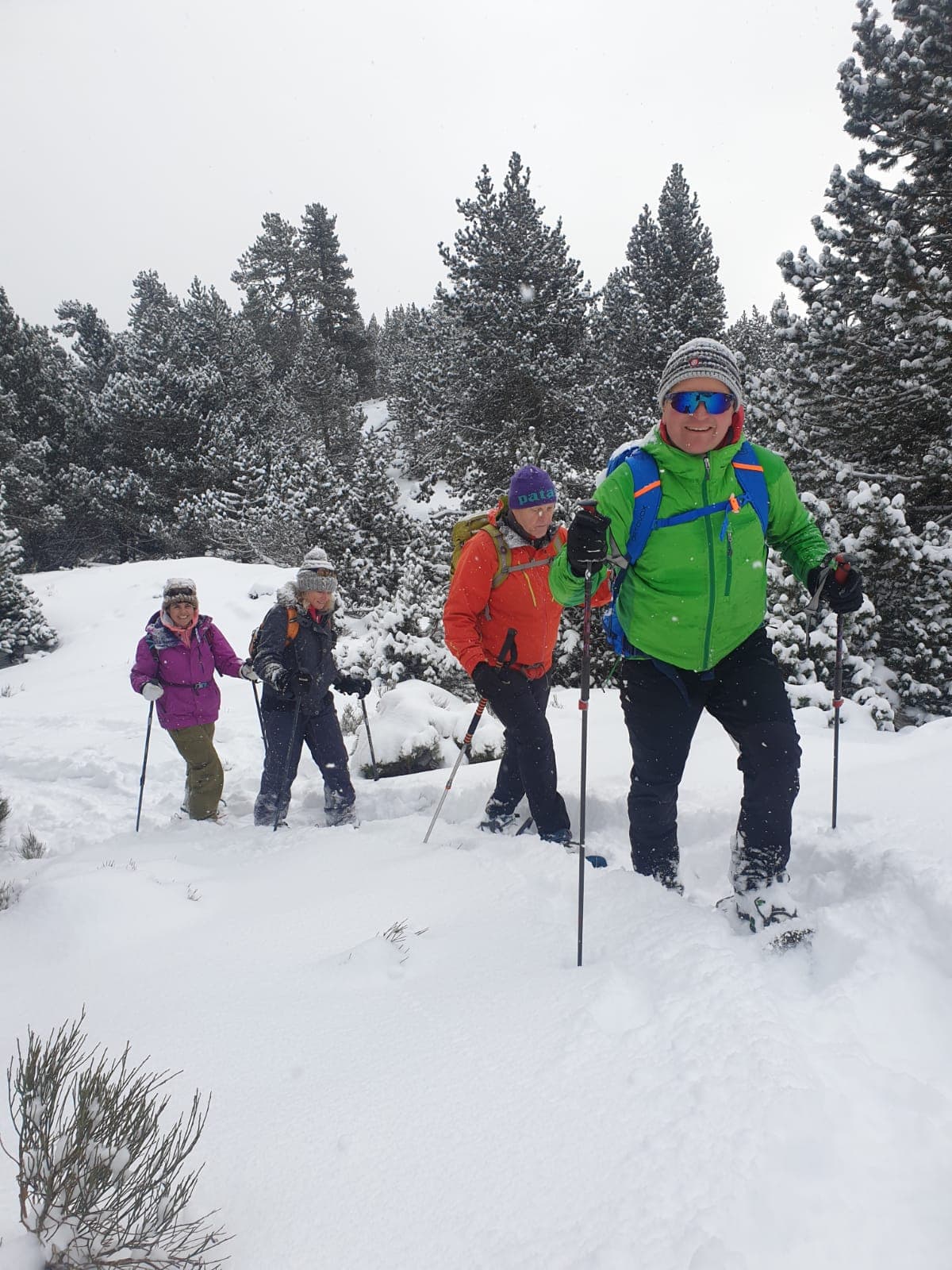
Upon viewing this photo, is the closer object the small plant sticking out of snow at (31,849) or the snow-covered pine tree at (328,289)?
the small plant sticking out of snow at (31,849)

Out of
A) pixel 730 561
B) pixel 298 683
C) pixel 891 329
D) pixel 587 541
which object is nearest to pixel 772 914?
pixel 730 561

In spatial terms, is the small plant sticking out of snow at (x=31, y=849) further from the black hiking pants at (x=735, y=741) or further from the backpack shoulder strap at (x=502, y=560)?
the black hiking pants at (x=735, y=741)

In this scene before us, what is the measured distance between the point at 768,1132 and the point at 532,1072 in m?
0.54

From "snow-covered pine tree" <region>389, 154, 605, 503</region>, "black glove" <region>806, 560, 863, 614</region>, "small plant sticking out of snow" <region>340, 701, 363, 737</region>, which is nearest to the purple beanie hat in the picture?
"black glove" <region>806, 560, 863, 614</region>

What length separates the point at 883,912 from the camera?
2.39 meters

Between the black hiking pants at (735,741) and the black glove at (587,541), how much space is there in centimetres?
54

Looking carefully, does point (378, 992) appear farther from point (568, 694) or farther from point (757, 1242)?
point (568, 694)

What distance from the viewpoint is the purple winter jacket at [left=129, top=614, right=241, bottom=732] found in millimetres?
5176

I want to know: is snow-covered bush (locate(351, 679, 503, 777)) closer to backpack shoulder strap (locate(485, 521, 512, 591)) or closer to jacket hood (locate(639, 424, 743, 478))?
backpack shoulder strap (locate(485, 521, 512, 591))

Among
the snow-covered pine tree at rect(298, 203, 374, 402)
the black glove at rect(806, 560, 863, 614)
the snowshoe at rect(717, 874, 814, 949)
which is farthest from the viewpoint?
the snow-covered pine tree at rect(298, 203, 374, 402)

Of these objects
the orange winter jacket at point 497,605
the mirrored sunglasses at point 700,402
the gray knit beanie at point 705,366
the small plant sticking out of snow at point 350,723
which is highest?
the gray knit beanie at point 705,366

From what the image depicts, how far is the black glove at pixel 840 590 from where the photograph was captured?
286 cm

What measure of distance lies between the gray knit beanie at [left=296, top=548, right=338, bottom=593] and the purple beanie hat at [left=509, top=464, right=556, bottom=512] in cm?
181

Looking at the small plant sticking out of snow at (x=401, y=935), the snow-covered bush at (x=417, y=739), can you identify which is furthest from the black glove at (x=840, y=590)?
the snow-covered bush at (x=417, y=739)
